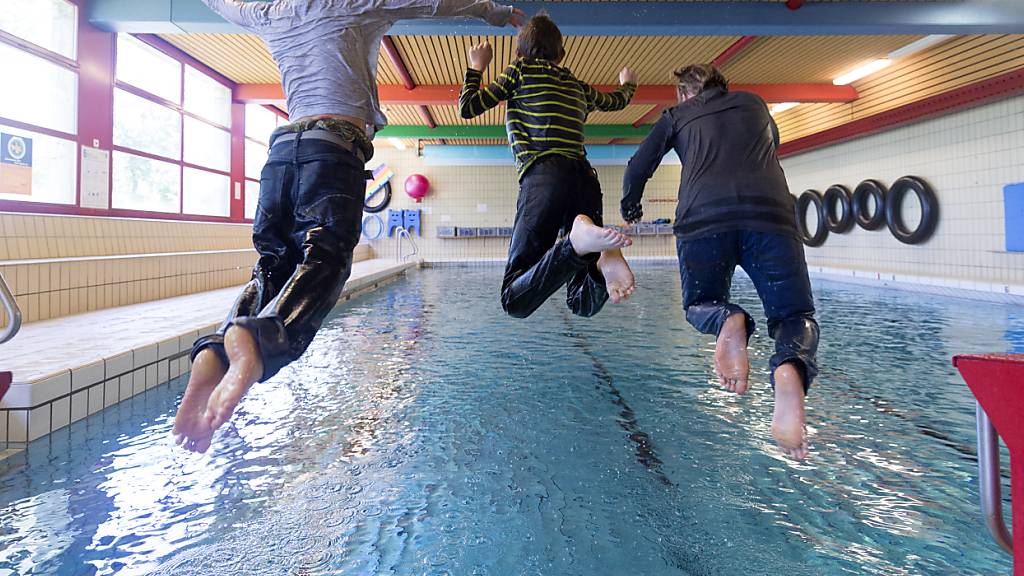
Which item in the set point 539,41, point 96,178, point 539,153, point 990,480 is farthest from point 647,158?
point 96,178

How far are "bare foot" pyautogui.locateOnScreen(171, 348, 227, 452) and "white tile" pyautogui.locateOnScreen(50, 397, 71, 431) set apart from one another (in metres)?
1.54

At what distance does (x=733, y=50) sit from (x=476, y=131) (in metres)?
6.63

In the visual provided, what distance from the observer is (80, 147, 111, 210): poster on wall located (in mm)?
6938

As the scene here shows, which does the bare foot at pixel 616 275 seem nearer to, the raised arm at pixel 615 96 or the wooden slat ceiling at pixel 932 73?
the raised arm at pixel 615 96

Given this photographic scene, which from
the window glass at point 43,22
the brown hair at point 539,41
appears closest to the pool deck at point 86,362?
the brown hair at point 539,41

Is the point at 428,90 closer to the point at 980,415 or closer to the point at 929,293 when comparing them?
the point at 929,293

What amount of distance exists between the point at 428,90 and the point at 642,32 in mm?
4669

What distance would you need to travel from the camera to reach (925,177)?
877 centimetres

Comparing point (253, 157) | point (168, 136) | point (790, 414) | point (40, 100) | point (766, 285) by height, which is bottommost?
point (790, 414)

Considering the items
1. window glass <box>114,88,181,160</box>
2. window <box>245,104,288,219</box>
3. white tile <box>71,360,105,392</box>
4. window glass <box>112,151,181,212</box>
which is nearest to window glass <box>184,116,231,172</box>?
window glass <box>114,88,181,160</box>

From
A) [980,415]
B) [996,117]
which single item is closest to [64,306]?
[980,415]

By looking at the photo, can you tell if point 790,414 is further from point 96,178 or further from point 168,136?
point 168,136

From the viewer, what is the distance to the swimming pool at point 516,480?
1.43m

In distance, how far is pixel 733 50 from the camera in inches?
331
